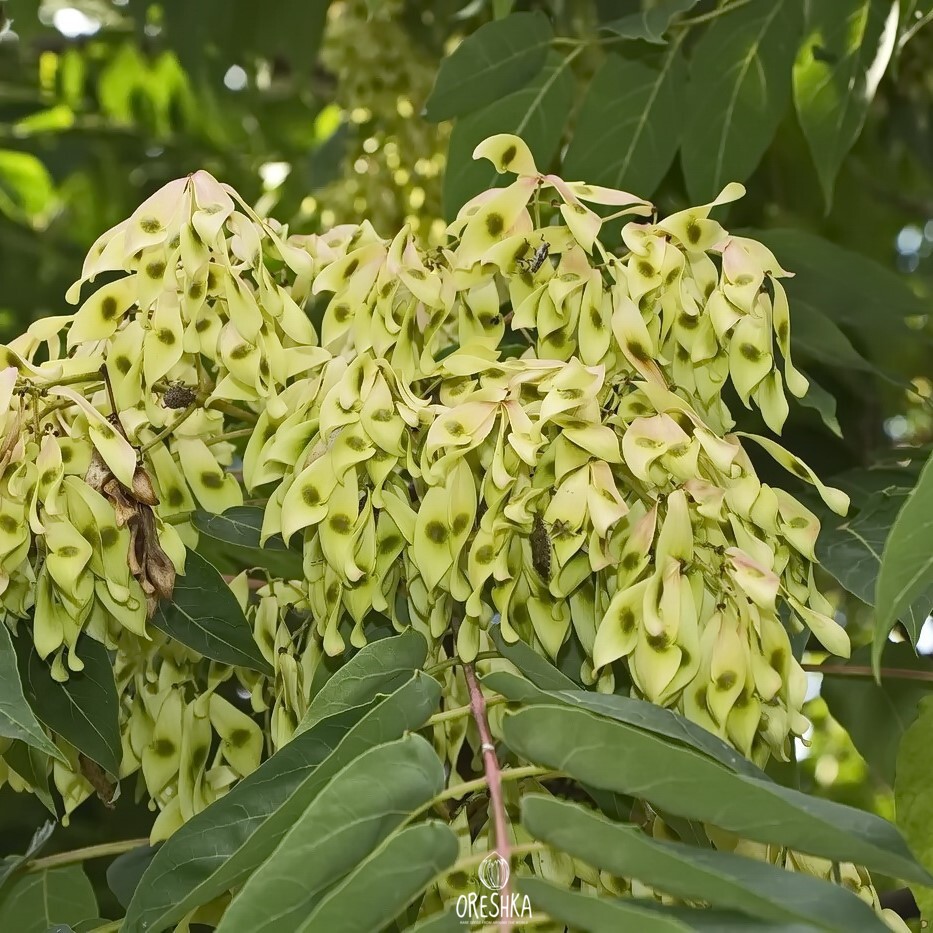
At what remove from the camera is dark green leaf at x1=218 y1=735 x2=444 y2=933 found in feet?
2.01

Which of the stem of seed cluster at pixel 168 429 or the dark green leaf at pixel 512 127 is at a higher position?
the dark green leaf at pixel 512 127

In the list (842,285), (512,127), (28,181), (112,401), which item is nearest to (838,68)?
(842,285)

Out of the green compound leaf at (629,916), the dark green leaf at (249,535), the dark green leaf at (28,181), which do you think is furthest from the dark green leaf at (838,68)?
the dark green leaf at (28,181)

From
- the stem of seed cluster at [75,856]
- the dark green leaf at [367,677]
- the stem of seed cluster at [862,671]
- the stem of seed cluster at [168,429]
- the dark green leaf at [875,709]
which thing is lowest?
the dark green leaf at [875,709]

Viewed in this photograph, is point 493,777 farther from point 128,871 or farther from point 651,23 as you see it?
point 651,23

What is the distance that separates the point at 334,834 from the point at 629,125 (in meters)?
0.96

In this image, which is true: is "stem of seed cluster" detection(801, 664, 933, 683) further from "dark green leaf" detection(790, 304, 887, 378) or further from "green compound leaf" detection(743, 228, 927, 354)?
"green compound leaf" detection(743, 228, 927, 354)

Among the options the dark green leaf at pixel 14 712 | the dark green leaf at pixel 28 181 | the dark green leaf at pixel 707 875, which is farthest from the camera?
the dark green leaf at pixel 28 181

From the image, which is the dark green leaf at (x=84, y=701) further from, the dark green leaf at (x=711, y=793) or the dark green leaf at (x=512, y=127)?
the dark green leaf at (x=512, y=127)

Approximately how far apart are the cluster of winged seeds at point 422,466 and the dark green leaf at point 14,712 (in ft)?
0.22

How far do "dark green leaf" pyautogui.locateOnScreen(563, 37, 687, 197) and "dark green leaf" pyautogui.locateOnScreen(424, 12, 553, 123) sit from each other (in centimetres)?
7

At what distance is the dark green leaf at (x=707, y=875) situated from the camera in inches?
23.2

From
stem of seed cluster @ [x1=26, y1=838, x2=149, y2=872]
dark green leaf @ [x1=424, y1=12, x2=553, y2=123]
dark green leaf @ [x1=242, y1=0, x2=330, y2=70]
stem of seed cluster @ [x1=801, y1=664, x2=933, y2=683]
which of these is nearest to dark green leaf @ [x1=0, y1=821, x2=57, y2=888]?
stem of seed cluster @ [x1=26, y1=838, x2=149, y2=872]

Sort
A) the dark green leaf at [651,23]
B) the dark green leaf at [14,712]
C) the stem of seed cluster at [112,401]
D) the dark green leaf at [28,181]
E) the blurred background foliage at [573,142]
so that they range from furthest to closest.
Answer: the dark green leaf at [28,181], the blurred background foliage at [573,142], the dark green leaf at [651,23], the stem of seed cluster at [112,401], the dark green leaf at [14,712]
